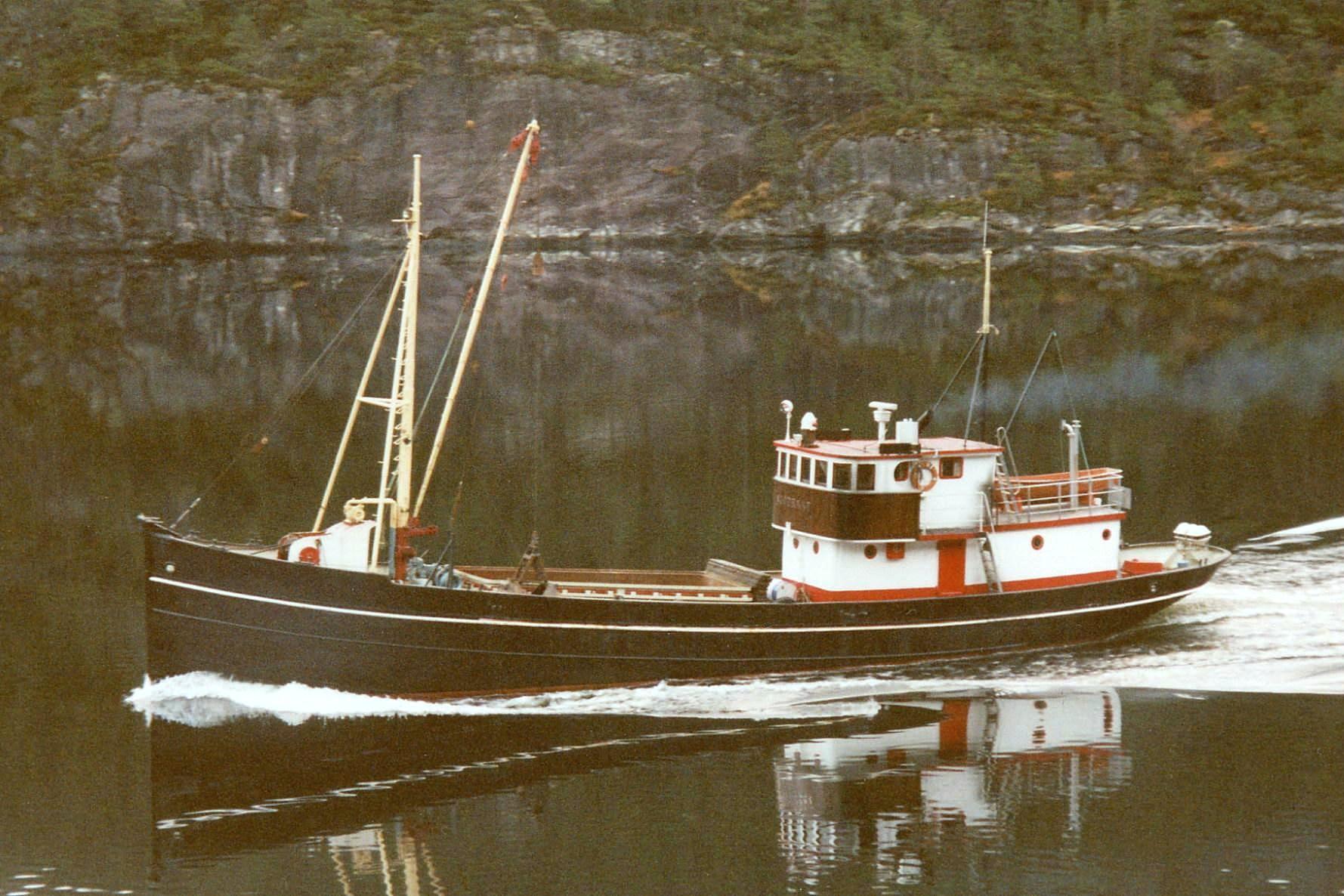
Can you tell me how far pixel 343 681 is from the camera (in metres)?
35.7

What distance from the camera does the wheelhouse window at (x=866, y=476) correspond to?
38.1 m

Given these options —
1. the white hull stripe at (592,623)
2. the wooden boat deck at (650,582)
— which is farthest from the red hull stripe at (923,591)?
the wooden boat deck at (650,582)

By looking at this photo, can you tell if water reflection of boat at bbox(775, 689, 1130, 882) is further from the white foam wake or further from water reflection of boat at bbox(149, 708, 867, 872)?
the white foam wake

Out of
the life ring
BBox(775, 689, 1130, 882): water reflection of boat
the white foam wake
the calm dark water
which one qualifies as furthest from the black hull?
BBox(775, 689, 1130, 882): water reflection of boat

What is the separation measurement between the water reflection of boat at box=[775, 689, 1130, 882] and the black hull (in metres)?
3.34

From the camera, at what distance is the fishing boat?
35500mm

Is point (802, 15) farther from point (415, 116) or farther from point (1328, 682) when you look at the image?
point (1328, 682)

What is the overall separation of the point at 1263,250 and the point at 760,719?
117400mm

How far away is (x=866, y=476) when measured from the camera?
38.1 metres

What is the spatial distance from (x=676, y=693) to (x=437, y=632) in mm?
5115

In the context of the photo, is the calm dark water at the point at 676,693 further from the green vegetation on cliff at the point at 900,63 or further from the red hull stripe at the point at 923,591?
the green vegetation on cliff at the point at 900,63

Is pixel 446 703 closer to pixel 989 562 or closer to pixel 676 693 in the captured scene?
pixel 676 693

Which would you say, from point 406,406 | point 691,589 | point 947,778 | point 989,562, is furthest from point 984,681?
point 406,406

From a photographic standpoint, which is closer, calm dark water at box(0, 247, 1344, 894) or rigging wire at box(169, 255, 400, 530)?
calm dark water at box(0, 247, 1344, 894)
